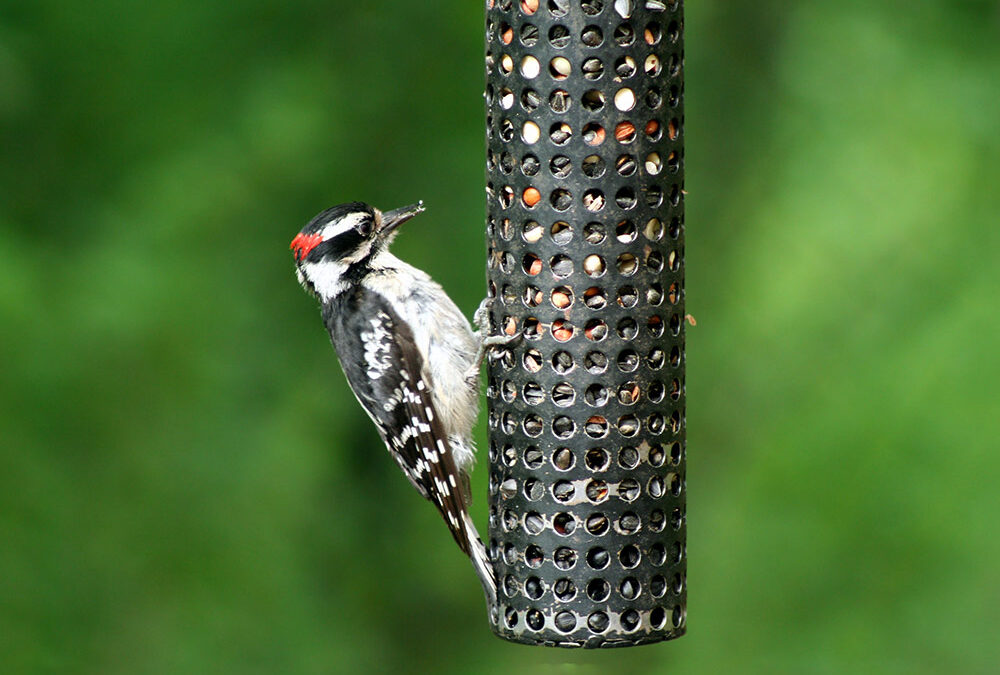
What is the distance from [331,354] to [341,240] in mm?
2226

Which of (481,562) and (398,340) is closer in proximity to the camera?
(481,562)

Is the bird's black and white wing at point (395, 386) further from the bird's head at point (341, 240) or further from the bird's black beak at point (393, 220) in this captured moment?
the bird's black beak at point (393, 220)

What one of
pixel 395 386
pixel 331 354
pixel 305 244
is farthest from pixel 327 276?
pixel 331 354

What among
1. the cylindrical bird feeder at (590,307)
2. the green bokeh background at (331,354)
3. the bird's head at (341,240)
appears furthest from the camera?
the green bokeh background at (331,354)

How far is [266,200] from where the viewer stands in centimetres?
682

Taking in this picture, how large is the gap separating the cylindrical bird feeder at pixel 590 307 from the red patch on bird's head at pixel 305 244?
1.16m

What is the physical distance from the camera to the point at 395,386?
16.2 ft

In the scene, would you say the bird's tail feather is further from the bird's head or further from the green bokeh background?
the green bokeh background

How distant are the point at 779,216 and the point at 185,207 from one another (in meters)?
3.30

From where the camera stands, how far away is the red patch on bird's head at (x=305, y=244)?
4969mm

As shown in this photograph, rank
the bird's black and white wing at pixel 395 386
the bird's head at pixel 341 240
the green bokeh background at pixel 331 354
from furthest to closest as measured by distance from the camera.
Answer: the green bokeh background at pixel 331 354 → the bird's head at pixel 341 240 → the bird's black and white wing at pixel 395 386

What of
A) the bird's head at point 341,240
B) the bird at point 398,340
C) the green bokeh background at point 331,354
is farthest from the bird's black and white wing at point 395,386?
the green bokeh background at point 331,354

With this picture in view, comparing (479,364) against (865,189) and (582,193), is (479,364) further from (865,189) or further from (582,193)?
(865,189)

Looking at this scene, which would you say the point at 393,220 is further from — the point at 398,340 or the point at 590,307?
the point at 590,307
